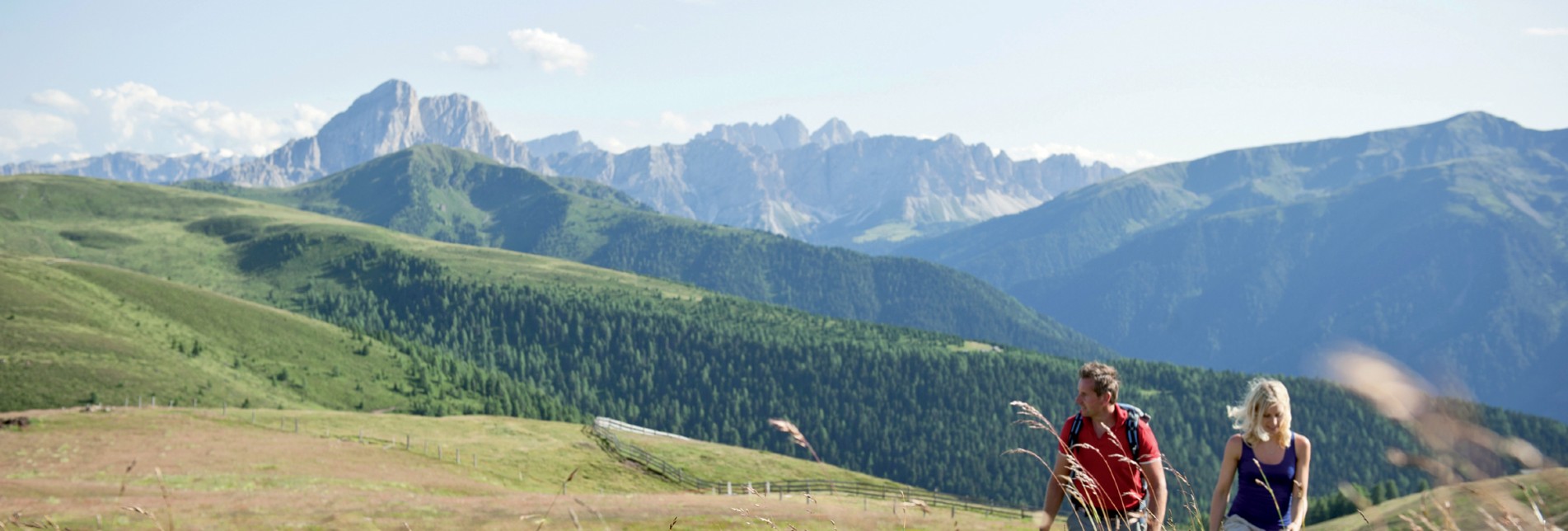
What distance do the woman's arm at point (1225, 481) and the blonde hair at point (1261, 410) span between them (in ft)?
0.51

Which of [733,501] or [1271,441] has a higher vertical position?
[1271,441]

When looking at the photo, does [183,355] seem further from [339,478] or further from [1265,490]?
[1265,490]

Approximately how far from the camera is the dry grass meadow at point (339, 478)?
3378 centimetres

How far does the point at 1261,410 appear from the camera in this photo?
875 cm

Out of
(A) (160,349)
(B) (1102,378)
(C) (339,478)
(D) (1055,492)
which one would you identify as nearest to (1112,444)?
(B) (1102,378)

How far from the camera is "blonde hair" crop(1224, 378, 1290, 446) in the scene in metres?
8.70

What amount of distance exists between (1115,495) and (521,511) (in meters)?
34.6

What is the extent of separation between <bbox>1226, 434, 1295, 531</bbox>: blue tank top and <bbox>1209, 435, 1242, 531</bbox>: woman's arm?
8cm

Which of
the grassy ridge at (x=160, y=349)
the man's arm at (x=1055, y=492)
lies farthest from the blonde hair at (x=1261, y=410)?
the grassy ridge at (x=160, y=349)

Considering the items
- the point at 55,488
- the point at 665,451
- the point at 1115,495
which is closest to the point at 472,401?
the point at 665,451

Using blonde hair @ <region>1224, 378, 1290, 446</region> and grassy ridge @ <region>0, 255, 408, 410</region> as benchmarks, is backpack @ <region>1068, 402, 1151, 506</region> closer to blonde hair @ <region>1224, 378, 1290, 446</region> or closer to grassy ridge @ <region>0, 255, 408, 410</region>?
blonde hair @ <region>1224, 378, 1290, 446</region>

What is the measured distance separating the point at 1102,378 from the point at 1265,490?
1733mm

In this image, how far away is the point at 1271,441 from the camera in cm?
884

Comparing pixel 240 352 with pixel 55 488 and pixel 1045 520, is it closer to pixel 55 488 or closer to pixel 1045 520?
pixel 55 488
